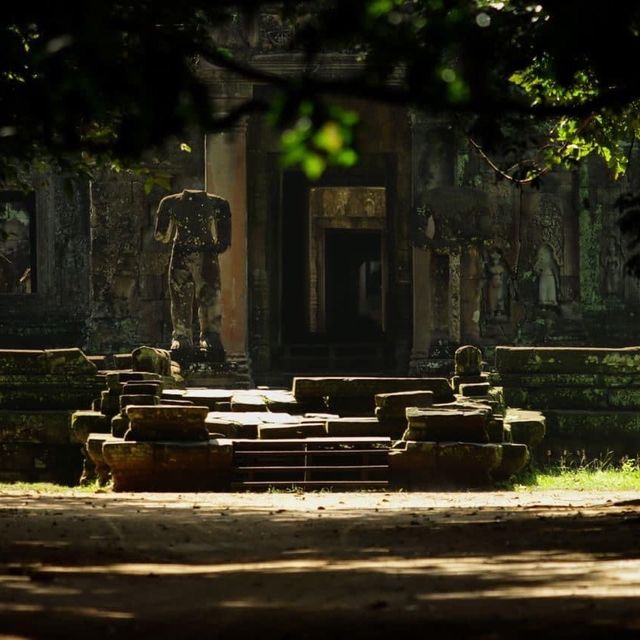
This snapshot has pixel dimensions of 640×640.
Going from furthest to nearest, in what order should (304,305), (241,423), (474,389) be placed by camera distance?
1. (304,305)
2. (474,389)
3. (241,423)

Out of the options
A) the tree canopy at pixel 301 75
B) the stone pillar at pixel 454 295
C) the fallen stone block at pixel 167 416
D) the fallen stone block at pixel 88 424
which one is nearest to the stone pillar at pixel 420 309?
the stone pillar at pixel 454 295

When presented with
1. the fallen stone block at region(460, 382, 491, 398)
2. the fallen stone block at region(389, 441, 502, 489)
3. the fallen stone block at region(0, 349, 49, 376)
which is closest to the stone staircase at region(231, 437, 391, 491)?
the fallen stone block at region(389, 441, 502, 489)

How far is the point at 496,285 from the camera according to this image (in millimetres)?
24109

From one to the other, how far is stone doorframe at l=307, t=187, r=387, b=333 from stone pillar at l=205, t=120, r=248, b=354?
3.95 metres

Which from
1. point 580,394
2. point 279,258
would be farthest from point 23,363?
point 279,258

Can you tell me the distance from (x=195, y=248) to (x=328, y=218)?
7517 millimetres

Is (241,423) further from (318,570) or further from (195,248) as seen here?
(318,570)

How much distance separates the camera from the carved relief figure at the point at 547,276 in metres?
24.5

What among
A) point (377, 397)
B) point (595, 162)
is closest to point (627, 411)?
point (377, 397)

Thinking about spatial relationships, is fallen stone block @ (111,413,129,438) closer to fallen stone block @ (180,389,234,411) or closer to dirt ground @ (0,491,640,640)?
fallen stone block @ (180,389,234,411)

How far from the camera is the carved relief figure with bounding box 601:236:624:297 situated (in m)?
24.7

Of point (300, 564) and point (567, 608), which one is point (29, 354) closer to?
point (300, 564)

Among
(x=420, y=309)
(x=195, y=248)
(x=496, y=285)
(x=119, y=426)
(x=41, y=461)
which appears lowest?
(x=41, y=461)

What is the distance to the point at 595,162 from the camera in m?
24.9
